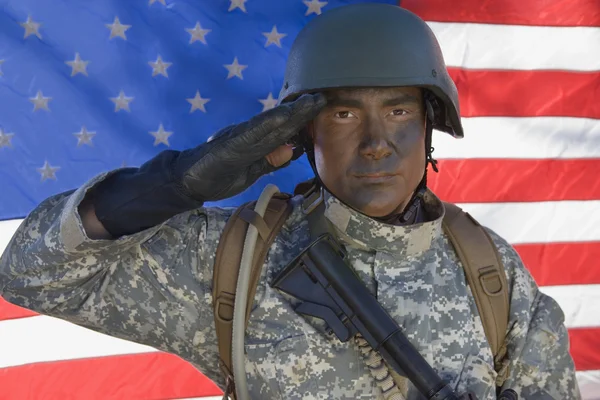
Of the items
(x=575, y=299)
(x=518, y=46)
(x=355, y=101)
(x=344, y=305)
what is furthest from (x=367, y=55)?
(x=575, y=299)

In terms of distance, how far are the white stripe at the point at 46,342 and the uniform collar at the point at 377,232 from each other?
48.8 inches

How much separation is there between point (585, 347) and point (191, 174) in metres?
2.20

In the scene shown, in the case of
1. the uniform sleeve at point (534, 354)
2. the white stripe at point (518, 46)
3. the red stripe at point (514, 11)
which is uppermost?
the red stripe at point (514, 11)

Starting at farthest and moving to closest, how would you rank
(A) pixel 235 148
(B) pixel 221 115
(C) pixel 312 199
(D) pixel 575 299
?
1. (D) pixel 575 299
2. (B) pixel 221 115
3. (C) pixel 312 199
4. (A) pixel 235 148

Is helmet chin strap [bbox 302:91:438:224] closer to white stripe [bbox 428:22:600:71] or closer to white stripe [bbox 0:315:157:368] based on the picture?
white stripe [bbox 428:22:600:71]

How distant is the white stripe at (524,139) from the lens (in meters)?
2.87

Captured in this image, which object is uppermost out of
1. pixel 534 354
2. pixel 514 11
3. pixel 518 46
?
pixel 514 11

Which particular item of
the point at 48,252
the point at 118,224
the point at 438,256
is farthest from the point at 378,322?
the point at 48,252

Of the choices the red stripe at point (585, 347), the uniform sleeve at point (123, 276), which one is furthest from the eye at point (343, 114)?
the red stripe at point (585, 347)

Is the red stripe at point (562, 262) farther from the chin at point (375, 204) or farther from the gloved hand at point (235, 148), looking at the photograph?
the gloved hand at point (235, 148)

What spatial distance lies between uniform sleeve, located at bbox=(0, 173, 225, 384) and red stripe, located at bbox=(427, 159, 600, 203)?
1.40 m

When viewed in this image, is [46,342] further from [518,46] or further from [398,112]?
Result: [518,46]

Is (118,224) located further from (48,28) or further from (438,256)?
(48,28)

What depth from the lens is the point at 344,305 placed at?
1.65 m
